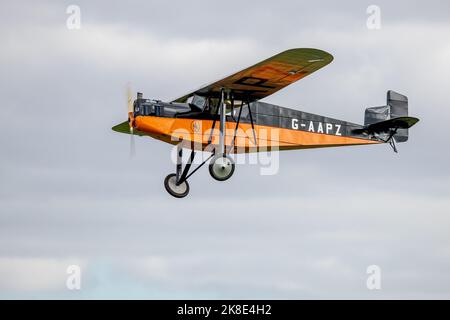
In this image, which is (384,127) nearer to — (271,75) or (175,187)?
(271,75)

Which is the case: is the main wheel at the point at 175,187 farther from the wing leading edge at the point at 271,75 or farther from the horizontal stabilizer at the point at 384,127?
the horizontal stabilizer at the point at 384,127

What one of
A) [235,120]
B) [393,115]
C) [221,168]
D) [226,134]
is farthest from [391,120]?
[221,168]

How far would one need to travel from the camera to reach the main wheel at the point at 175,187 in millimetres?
29859

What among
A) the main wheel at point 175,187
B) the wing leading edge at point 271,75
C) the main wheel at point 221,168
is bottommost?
the main wheel at point 175,187

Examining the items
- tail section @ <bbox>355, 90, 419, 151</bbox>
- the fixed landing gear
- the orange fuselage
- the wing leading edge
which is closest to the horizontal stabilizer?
tail section @ <bbox>355, 90, 419, 151</bbox>

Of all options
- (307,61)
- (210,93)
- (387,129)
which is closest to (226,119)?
(210,93)

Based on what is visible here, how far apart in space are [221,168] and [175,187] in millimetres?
2022

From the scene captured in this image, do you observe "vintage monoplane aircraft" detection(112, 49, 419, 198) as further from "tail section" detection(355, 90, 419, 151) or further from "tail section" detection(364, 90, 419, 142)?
"tail section" detection(364, 90, 419, 142)

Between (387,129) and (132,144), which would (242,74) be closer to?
(132,144)

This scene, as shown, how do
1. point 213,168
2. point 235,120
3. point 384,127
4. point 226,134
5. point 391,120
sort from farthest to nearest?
point 384,127, point 391,120, point 235,120, point 226,134, point 213,168

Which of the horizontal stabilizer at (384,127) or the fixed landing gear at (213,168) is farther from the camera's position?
the horizontal stabilizer at (384,127)

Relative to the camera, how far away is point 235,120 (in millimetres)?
29641

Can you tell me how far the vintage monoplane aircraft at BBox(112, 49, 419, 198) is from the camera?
28.3 meters

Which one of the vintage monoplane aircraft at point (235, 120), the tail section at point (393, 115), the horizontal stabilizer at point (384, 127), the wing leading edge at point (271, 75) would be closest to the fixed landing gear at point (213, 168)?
the vintage monoplane aircraft at point (235, 120)
